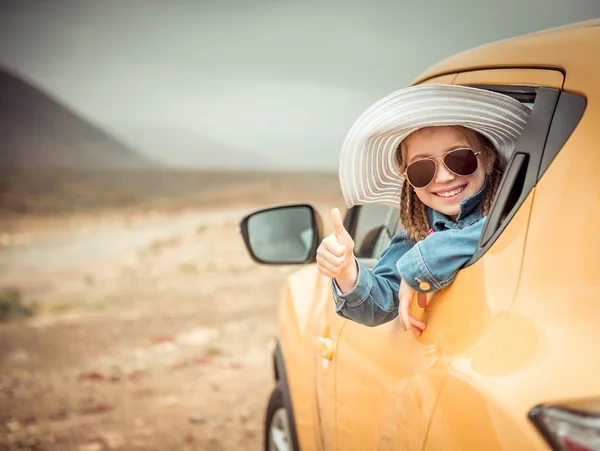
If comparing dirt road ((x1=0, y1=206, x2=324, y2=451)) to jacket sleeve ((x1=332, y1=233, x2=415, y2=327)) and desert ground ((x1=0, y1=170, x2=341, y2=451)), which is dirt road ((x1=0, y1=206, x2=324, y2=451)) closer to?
desert ground ((x1=0, y1=170, x2=341, y2=451))

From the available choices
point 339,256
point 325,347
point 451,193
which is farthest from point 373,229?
point 339,256

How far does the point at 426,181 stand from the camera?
5.65ft

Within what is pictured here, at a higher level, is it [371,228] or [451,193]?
[451,193]

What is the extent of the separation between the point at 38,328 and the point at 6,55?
671 centimetres

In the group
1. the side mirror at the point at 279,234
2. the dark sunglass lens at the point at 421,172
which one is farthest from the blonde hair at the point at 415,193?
the side mirror at the point at 279,234

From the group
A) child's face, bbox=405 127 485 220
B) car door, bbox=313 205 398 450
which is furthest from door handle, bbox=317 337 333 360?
child's face, bbox=405 127 485 220

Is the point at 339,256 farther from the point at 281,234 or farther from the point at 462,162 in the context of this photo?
the point at 281,234

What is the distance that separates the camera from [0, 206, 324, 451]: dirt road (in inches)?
191

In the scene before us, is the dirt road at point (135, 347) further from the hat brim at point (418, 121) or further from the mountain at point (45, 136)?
the hat brim at point (418, 121)

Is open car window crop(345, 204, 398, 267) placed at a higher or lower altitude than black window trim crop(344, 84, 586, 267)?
lower

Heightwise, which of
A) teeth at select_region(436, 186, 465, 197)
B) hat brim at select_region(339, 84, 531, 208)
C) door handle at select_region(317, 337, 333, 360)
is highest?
hat brim at select_region(339, 84, 531, 208)

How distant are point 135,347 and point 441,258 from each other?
594 centimetres

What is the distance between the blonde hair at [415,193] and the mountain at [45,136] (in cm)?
1233

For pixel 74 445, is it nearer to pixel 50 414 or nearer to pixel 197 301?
pixel 50 414
